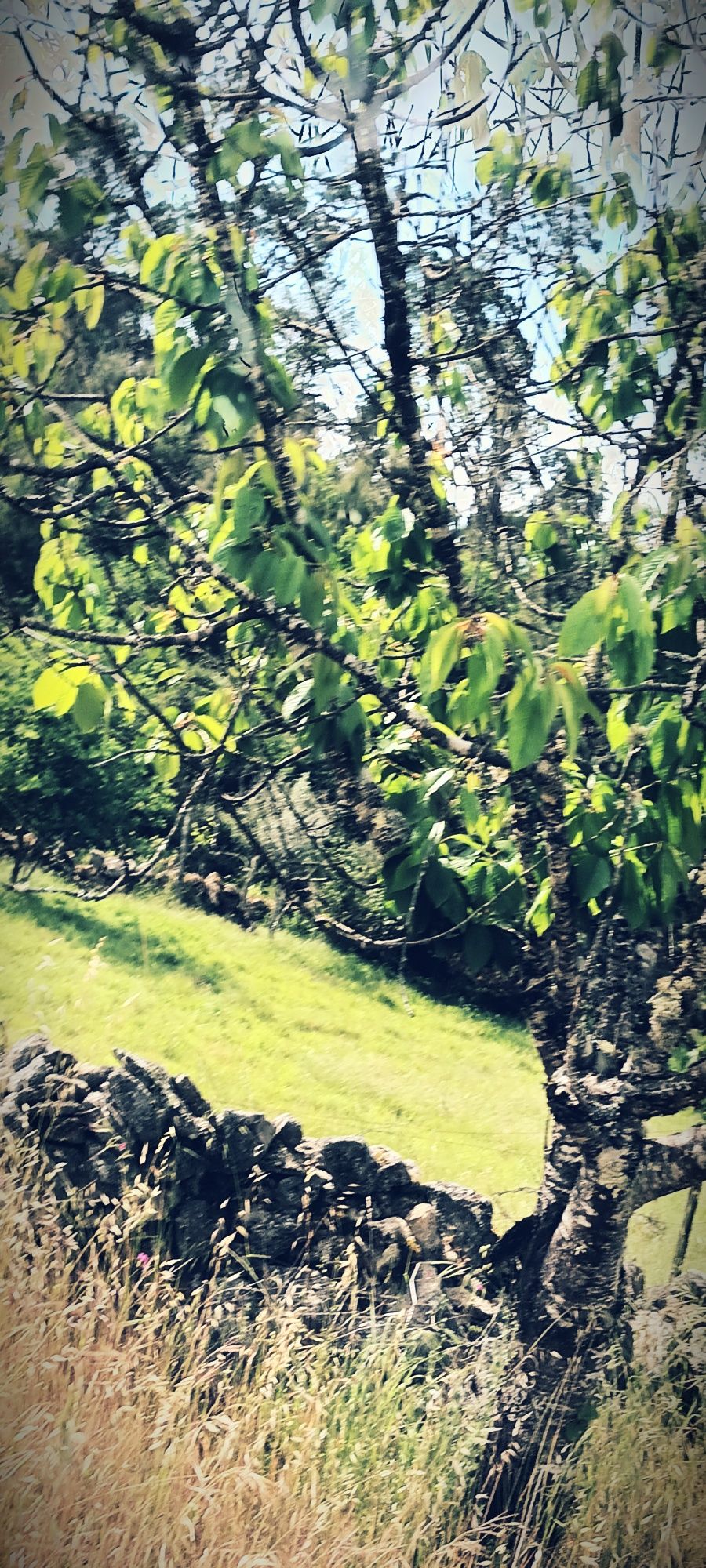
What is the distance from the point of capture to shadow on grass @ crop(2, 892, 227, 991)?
1787 mm

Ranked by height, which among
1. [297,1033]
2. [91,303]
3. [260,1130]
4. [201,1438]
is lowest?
[201,1438]

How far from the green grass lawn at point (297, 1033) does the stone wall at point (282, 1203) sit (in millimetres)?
41

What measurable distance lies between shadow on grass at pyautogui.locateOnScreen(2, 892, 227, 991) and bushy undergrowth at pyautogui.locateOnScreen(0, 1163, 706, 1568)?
467mm

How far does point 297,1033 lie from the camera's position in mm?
1773

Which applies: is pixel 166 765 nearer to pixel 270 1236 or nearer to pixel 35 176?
pixel 270 1236

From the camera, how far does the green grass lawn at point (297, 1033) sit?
177 cm

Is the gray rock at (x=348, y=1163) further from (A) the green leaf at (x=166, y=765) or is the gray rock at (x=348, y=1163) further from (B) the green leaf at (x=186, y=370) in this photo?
(B) the green leaf at (x=186, y=370)

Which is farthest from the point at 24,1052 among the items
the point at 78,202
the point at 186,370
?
the point at 78,202

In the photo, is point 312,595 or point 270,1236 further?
point 270,1236

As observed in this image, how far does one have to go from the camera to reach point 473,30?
173 cm

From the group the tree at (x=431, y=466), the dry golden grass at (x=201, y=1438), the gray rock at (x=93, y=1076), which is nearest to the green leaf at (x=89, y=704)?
the tree at (x=431, y=466)

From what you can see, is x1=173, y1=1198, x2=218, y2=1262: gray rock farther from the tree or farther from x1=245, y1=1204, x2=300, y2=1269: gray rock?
the tree

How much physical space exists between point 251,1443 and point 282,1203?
1.31ft

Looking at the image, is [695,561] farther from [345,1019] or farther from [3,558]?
[3,558]
